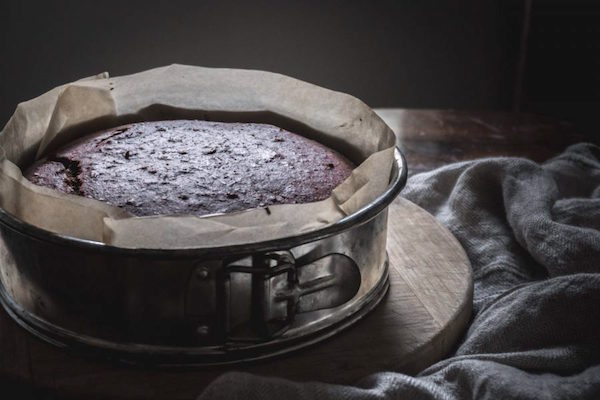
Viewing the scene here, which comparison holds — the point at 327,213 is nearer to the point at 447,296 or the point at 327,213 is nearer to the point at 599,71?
the point at 447,296

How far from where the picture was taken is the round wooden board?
0.97 m

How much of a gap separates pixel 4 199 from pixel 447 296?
0.66 m

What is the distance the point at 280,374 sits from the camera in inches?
39.3

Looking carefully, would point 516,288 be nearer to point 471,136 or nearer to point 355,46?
point 471,136

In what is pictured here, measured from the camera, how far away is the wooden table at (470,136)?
5.88 ft

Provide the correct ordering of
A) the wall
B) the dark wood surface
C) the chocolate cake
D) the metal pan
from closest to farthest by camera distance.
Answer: the metal pan < the chocolate cake < the dark wood surface < the wall

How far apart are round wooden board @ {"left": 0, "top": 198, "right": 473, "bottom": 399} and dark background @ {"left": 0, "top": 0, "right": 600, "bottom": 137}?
1.94 m

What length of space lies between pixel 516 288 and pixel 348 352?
0.31 m

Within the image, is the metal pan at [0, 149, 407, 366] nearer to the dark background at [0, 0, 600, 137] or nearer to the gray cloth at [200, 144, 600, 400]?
the gray cloth at [200, 144, 600, 400]

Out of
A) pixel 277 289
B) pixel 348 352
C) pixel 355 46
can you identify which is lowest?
pixel 355 46

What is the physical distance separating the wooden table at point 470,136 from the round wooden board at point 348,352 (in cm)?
51

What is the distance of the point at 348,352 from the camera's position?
1.05 meters

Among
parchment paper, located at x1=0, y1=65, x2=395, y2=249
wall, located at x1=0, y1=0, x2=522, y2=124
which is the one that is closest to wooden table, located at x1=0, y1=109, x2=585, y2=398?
parchment paper, located at x1=0, y1=65, x2=395, y2=249

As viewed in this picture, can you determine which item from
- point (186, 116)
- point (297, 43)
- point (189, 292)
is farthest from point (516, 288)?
point (297, 43)
